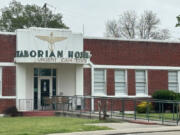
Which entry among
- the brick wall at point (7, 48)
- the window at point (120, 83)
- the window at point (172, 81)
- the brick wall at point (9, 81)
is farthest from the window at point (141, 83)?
the brick wall at point (7, 48)

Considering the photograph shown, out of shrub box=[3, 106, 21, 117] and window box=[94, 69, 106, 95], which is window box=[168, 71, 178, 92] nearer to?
window box=[94, 69, 106, 95]

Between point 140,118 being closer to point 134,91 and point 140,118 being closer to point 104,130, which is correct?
point 104,130

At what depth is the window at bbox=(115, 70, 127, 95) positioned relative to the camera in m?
33.4

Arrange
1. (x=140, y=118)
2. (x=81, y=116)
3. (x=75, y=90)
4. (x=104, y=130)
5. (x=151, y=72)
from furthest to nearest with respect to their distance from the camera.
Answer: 1. (x=151, y=72)
2. (x=75, y=90)
3. (x=81, y=116)
4. (x=140, y=118)
5. (x=104, y=130)

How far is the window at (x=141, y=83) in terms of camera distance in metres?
34.2

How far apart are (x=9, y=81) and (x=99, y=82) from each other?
6.58 meters

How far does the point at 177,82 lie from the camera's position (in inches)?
1396

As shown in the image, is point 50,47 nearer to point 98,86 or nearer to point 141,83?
point 98,86

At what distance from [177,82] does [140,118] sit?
11311mm

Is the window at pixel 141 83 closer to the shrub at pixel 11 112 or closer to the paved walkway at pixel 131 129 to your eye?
the shrub at pixel 11 112

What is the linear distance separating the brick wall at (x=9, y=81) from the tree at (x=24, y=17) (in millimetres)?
38136

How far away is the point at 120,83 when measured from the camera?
33.5m

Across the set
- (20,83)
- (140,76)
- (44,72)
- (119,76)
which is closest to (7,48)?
(20,83)

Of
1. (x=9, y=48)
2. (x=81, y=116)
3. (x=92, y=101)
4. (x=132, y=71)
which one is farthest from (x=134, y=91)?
(x=9, y=48)
